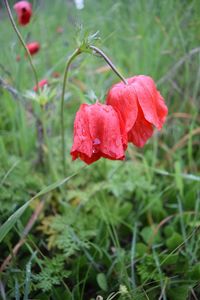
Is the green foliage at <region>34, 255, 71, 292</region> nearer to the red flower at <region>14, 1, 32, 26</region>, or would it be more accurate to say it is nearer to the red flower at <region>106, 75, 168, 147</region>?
the red flower at <region>106, 75, 168, 147</region>

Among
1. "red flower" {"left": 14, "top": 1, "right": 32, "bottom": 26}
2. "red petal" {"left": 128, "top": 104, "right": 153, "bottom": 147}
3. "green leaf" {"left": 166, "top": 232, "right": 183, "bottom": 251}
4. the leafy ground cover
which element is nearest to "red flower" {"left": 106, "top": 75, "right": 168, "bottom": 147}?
"red petal" {"left": 128, "top": 104, "right": 153, "bottom": 147}

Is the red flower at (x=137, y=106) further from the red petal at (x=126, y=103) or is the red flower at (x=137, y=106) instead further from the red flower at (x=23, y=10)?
the red flower at (x=23, y=10)

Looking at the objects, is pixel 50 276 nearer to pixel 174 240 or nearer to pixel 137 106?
pixel 174 240

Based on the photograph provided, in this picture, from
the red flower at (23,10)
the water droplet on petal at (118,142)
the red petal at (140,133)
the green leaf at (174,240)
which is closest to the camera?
the water droplet on petal at (118,142)

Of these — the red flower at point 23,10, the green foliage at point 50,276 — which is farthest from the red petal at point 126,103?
the red flower at point 23,10

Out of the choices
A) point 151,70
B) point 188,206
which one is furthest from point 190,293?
point 151,70

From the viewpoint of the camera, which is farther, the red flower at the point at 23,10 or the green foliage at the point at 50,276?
the red flower at the point at 23,10

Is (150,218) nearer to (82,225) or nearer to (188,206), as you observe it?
(188,206)
